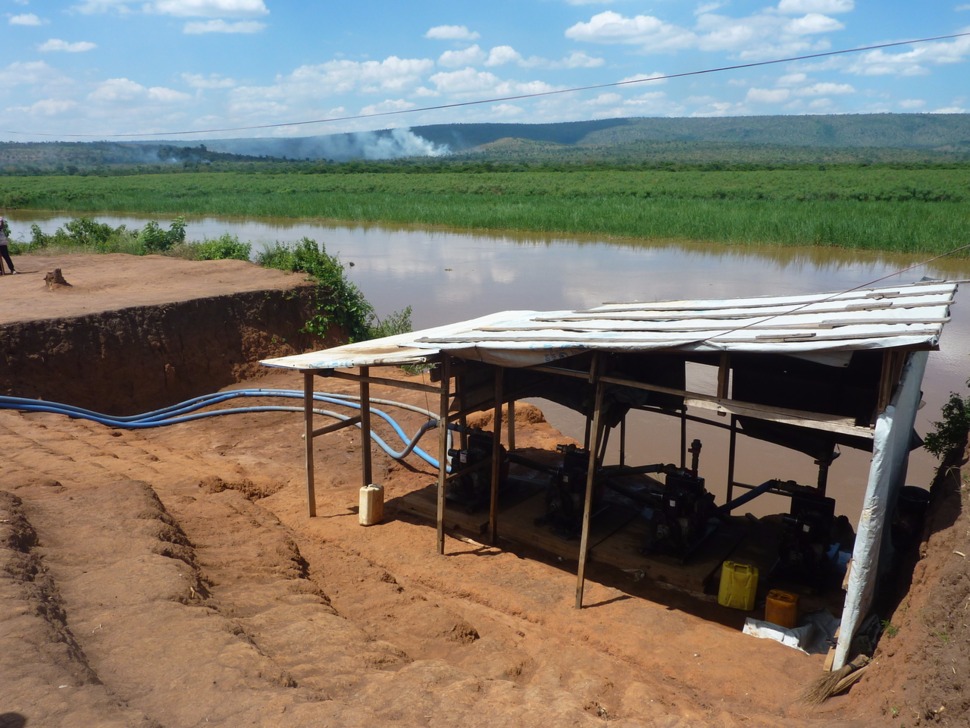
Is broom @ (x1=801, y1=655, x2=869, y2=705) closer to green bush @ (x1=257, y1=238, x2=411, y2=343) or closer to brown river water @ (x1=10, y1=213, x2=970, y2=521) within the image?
brown river water @ (x1=10, y1=213, x2=970, y2=521)

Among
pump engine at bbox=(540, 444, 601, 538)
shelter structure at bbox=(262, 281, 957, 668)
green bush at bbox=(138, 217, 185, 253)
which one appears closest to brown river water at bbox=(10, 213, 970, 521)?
shelter structure at bbox=(262, 281, 957, 668)

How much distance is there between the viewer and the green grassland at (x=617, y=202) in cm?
2856

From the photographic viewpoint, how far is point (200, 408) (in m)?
11.3

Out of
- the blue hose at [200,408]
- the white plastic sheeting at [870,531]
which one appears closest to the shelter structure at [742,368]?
the white plastic sheeting at [870,531]

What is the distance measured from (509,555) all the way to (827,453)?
3.05 m

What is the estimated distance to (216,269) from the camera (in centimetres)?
1562

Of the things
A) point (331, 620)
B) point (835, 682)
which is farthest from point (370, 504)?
point (835, 682)

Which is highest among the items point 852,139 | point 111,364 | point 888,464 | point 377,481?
point 852,139

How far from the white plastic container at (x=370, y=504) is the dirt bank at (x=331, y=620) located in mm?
147

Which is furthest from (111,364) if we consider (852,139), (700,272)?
(852,139)

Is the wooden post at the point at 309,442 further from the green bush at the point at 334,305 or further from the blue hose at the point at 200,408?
the green bush at the point at 334,305

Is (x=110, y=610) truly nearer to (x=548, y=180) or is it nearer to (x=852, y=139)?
(x=548, y=180)

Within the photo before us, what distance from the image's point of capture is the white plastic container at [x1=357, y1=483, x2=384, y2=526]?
775 cm

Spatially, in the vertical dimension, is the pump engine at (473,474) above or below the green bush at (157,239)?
below
